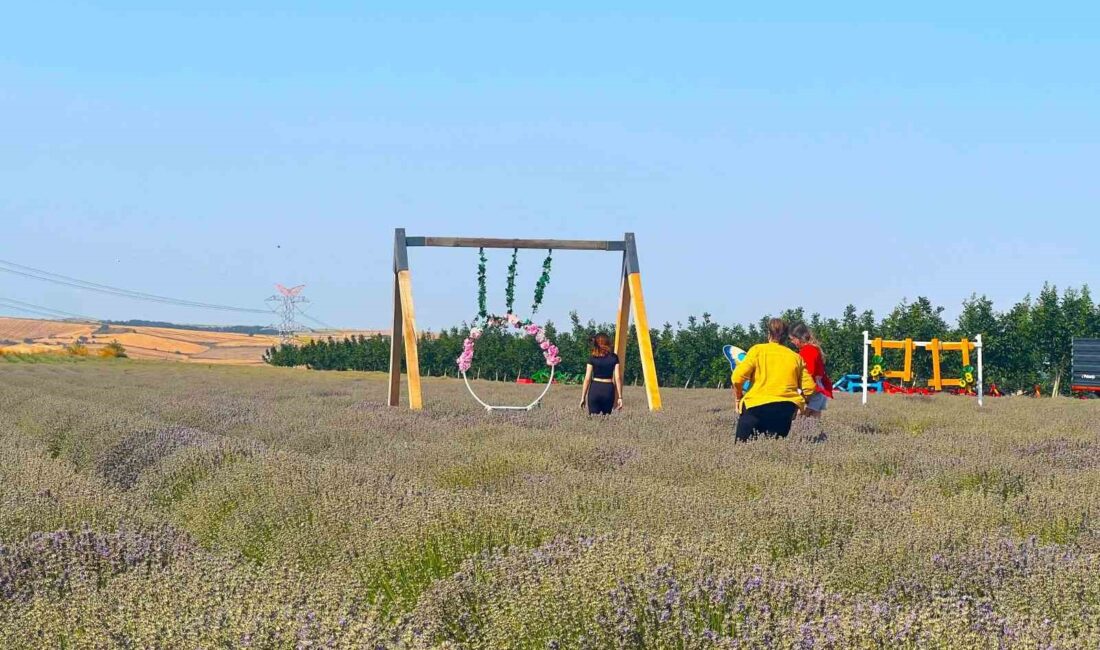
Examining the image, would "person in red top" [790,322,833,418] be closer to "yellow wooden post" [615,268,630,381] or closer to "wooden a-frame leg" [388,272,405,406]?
"yellow wooden post" [615,268,630,381]

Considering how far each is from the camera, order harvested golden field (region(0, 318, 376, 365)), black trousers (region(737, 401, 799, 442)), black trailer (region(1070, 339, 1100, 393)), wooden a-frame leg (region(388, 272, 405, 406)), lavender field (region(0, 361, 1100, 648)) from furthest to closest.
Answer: harvested golden field (region(0, 318, 376, 365)) → black trailer (region(1070, 339, 1100, 393)) → wooden a-frame leg (region(388, 272, 405, 406)) → black trousers (region(737, 401, 799, 442)) → lavender field (region(0, 361, 1100, 648))

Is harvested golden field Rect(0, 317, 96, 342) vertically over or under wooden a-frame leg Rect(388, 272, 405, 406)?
over

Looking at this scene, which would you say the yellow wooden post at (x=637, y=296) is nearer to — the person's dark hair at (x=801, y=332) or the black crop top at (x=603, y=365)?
the black crop top at (x=603, y=365)

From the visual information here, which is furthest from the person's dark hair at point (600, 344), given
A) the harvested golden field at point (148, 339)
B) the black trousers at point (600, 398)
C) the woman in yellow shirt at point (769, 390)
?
the harvested golden field at point (148, 339)

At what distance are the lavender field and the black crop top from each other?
12.9ft

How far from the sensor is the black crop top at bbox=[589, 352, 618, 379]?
38.4 feet

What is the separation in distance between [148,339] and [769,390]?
115 metres

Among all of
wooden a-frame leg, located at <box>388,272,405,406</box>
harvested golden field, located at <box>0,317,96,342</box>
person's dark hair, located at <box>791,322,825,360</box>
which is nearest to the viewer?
person's dark hair, located at <box>791,322,825,360</box>

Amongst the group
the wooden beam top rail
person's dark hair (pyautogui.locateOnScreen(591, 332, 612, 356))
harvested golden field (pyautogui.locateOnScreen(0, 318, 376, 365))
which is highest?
harvested golden field (pyautogui.locateOnScreen(0, 318, 376, 365))

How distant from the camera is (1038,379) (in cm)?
4656

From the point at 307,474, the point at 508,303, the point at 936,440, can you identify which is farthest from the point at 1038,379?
the point at 307,474

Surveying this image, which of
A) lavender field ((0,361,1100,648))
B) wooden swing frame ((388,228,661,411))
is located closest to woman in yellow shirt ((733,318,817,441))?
lavender field ((0,361,1100,648))

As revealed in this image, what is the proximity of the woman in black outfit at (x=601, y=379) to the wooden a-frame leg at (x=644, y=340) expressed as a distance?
137 centimetres

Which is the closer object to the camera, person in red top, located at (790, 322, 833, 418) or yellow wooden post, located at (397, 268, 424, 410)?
person in red top, located at (790, 322, 833, 418)
